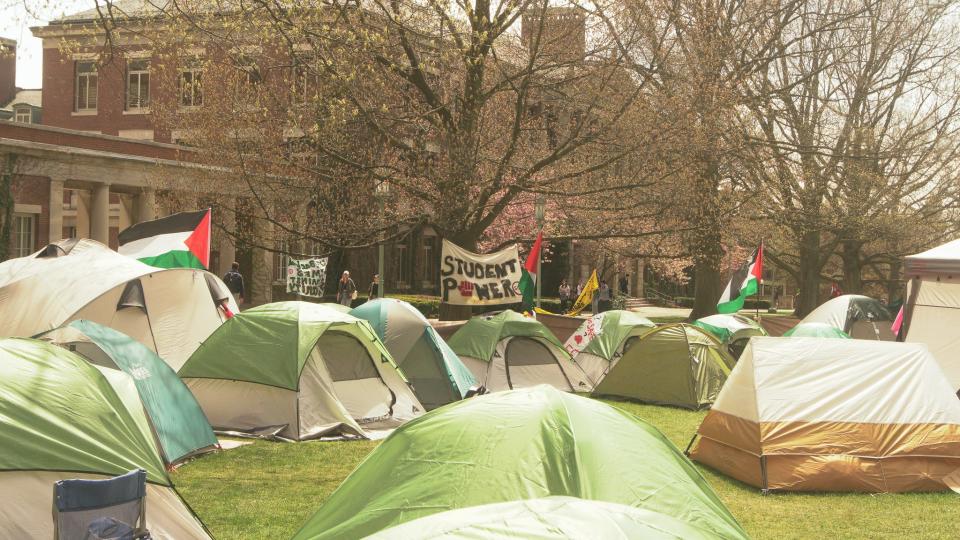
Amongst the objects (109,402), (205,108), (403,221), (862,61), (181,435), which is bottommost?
(181,435)

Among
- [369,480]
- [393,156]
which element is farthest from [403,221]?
[369,480]

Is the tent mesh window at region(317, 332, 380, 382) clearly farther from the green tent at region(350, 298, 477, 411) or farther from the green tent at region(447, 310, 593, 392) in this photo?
the green tent at region(447, 310, 593, 392)

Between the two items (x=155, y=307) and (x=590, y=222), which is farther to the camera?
(x=590, y=222)

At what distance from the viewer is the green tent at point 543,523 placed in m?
3.32

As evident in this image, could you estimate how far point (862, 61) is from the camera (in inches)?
1241

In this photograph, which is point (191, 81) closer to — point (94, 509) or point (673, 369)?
point (673, 369)

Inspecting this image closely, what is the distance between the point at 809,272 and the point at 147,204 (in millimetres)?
23876

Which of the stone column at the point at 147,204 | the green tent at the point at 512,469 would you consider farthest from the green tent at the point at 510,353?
the stone column at the point at 147,204

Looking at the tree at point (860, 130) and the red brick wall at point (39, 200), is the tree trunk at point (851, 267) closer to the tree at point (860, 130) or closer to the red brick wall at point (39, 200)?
the tree at point (860, 130)

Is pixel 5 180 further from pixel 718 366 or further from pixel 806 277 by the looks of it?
pixel 806 277

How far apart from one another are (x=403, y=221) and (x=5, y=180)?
55.6 ft

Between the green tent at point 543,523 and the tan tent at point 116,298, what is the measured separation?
10.7 metres

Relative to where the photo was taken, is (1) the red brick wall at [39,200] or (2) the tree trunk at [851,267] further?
(2) the tree trunk at [851,267]

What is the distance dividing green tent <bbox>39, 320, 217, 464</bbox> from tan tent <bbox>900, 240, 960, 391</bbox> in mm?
10414
